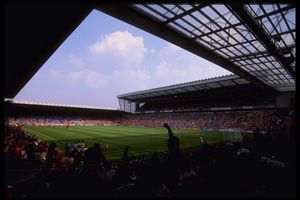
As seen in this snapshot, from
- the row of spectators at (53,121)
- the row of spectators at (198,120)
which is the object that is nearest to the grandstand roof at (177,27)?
the row of spectators at (198,120)

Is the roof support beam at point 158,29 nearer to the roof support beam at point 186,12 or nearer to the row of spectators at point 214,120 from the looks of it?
the roof support beam at point 186,12

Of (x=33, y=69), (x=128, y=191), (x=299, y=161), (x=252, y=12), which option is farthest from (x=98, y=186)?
(x=33, y=69)

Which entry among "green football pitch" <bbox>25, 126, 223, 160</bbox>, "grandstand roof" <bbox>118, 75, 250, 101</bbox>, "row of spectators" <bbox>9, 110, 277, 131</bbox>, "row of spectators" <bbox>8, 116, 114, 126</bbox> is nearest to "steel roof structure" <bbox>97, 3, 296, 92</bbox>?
"green football pitch" <bbox>25, 126, 223, 160</bbox>

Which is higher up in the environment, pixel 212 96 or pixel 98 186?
pixel 212 96

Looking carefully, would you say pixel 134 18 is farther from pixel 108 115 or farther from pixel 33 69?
pixel 108 115

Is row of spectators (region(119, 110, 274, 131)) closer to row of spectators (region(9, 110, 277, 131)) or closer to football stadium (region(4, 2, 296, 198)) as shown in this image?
row of spectators (region(9, 110, 277, 131))

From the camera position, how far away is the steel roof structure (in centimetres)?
921

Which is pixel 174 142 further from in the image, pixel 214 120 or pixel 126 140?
pixel 214 120

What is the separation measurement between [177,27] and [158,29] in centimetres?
119

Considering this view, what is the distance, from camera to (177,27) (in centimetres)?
1107

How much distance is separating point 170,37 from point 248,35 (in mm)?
5022

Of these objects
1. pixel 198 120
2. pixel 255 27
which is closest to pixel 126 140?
pixel 255 27

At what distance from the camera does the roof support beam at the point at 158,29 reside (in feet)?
27.1

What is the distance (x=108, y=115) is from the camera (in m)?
68.1
